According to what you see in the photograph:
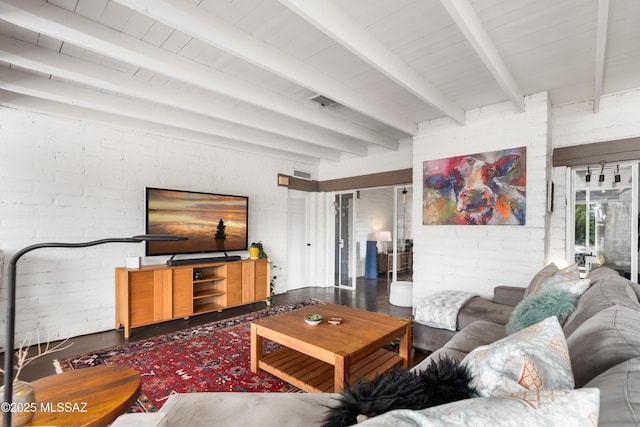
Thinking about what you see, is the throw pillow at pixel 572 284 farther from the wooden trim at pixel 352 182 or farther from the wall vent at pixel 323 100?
the wooden trim at pixel 352 182

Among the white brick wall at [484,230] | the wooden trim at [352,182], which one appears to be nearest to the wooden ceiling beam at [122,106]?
the wooden trim at [352,182]

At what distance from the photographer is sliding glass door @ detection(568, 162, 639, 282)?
11.1ft

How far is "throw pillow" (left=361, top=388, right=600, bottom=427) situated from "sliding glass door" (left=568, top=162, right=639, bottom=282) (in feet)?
12.8

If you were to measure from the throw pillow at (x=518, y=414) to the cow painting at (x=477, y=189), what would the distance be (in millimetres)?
3391

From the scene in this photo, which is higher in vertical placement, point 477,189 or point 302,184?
point 302,184

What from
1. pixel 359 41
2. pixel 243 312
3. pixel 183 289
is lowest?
pixel 243 312

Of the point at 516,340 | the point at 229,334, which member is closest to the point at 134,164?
the point at 229,334

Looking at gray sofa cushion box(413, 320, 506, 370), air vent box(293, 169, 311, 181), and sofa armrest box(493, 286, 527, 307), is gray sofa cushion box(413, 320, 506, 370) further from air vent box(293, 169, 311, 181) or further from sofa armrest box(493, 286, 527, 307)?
air vent box(293, 169, 311, 181)

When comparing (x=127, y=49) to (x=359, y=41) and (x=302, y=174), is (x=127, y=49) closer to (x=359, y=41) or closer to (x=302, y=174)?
(x=359, y=41)

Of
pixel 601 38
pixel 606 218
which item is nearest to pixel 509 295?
pixel 606 218

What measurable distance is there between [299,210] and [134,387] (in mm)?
4925

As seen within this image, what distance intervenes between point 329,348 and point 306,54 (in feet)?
7.45

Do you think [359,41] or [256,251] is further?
[256,251]

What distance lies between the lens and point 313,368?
7.82 ft
